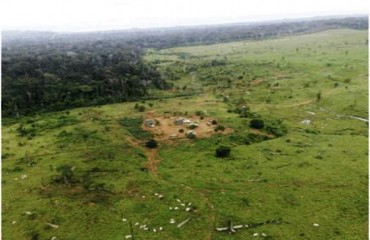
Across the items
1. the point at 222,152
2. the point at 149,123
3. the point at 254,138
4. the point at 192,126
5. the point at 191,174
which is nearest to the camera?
the point at 191,174

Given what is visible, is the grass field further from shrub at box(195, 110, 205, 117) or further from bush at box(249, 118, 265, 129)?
shrub at box(195, 110, 205, 117)

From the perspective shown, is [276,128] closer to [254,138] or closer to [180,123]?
[254,138]

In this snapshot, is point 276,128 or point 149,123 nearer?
point 276,128

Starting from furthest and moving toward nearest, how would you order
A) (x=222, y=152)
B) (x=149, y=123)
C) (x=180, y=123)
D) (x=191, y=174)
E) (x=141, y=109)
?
(x=141, y=109) → (x=149, y=123) → (x=180, y=123) → (x=222, y=152) → (x=191, y=174)

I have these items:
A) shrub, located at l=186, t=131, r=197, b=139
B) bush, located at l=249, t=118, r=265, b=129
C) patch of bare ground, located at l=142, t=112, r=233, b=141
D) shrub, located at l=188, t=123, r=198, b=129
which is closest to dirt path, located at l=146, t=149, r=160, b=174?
patch of bare ground, located at l=142, t=112, r=233, b=141

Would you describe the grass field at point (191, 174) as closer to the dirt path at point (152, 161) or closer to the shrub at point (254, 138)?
the dirt path at point (152, 161)

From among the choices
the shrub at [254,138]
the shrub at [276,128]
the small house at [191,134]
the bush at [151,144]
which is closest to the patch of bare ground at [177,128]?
the small house at [191,134]

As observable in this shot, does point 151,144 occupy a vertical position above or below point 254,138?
above

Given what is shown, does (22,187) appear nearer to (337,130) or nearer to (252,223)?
(252,223)

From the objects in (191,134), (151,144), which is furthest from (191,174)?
(191,134)

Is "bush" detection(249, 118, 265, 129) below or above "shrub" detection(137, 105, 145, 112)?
above

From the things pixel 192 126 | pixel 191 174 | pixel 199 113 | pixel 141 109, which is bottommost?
pixel 141 109
